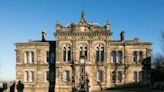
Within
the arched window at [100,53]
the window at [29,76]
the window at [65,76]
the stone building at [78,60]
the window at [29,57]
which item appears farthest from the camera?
the window at [29,57]

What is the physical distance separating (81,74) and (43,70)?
835 cm

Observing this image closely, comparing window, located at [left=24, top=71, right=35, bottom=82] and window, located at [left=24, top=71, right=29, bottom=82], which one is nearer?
window, located at [left=24, top=71, right=35, bottom=82]

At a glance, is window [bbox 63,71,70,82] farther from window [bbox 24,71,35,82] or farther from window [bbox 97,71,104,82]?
window [bbox 24,71,35,82]

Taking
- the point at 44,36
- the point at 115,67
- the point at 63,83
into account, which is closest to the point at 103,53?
the point at 115,67

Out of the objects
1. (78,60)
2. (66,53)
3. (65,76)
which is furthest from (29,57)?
(78,60)

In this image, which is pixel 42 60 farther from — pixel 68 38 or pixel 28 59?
pixel 68 38

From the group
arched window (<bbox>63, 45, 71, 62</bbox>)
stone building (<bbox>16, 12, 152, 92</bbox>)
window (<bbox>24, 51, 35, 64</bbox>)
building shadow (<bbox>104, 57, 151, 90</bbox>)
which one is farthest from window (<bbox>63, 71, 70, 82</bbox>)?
building shadow (<bbox>104, 57, 151, 90</bbox>)

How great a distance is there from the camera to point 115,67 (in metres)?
57.7

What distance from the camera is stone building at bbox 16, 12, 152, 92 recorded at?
56.2m

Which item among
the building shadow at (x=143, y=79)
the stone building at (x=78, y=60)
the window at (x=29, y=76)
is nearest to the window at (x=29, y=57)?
the stone building at (x=78, y=60)

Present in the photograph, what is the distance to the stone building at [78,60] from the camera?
56.2m

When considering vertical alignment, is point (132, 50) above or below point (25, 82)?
above

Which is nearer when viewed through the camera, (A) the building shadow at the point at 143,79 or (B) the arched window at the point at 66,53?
(B) the arched window at the point at 66,53

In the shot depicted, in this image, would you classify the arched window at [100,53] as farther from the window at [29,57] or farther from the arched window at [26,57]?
the arched window at [26,57]
